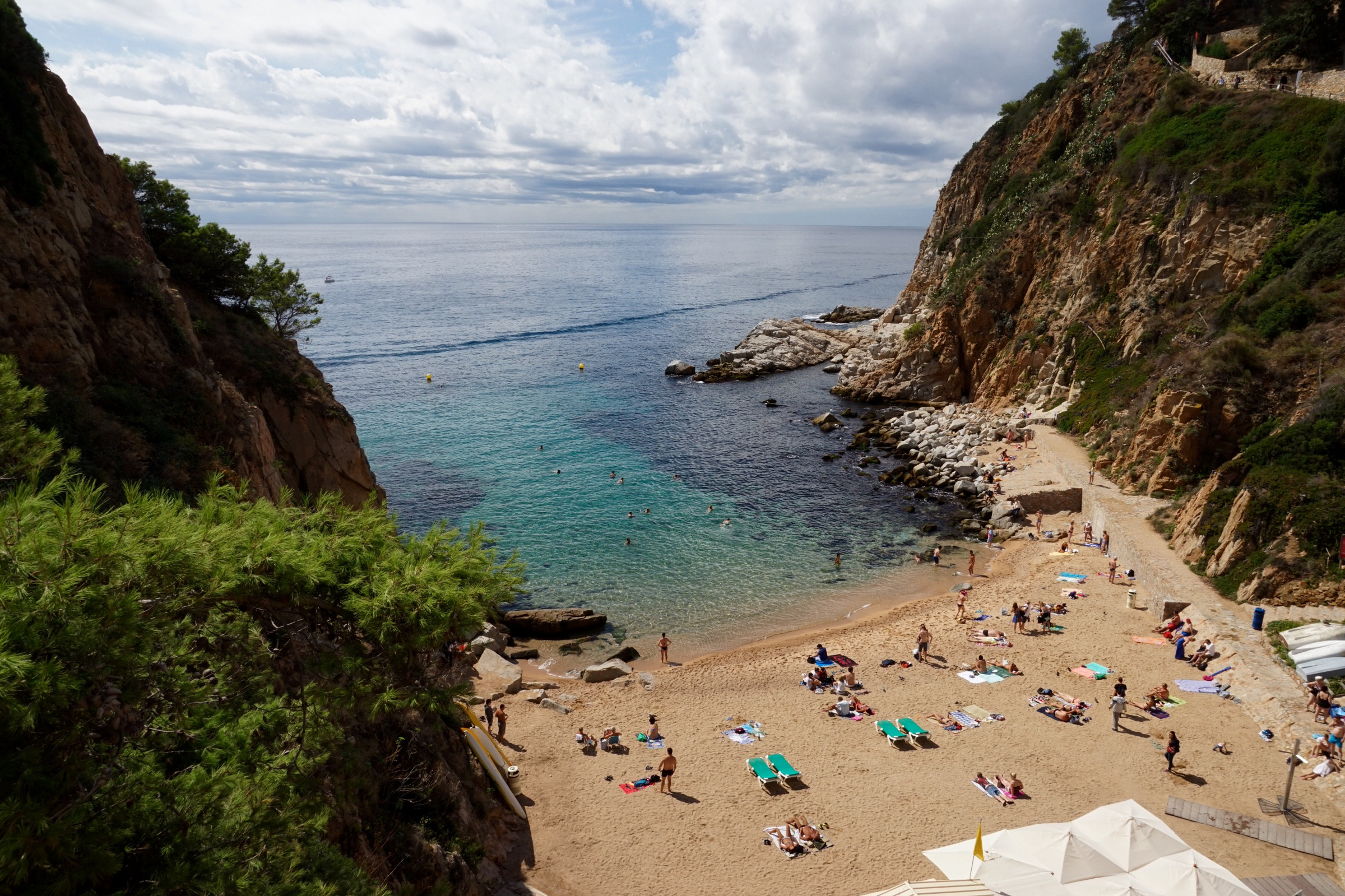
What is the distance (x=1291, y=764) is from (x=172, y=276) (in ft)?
110

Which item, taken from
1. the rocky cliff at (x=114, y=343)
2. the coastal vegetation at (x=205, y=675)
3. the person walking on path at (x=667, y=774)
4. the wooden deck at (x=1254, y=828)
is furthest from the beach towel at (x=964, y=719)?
the rocky cliff at (x=114, y=343)

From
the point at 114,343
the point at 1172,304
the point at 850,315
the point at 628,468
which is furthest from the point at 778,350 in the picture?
the point at 114,343

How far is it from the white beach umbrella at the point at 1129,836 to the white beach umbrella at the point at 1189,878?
0.14m

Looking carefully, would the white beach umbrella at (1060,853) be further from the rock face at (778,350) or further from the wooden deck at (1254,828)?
the rock face at (778,350)

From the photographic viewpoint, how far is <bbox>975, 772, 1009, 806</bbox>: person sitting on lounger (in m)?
16.4

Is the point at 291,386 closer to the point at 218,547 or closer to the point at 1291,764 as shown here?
the point at 218,547

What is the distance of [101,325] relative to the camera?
18.3 m

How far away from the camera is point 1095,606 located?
2602 centimetres

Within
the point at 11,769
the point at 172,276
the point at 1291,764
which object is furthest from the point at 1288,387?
the point at 172,276

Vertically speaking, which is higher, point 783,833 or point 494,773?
point 494,773

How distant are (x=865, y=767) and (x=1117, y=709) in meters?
6.79

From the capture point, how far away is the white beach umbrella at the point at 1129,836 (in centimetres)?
1262

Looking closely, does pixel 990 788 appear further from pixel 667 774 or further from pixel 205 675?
pixel 205 675

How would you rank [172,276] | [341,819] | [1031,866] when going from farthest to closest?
Answer: [172,276] → [1031,866] → [341,819]
